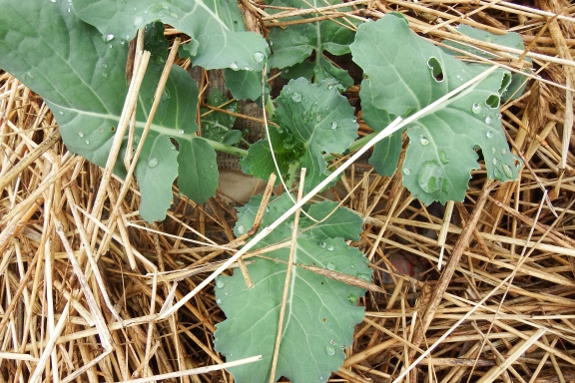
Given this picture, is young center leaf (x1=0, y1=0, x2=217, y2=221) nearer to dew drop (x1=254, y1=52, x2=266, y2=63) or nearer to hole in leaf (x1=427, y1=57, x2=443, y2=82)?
dew drop (x1=254, y1=52, x2=266, y2=63)

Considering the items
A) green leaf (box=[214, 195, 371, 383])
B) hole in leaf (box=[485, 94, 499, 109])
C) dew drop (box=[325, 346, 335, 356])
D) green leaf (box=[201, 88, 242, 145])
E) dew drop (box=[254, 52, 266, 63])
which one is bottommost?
dew drop (box=[325, 346, 335, 356])

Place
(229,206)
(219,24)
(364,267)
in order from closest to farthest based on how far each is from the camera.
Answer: (219,24)
(364,267)
(229,206)

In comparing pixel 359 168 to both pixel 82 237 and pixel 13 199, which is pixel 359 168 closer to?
pixel 82 237

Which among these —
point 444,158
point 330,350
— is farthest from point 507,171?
point 330,350

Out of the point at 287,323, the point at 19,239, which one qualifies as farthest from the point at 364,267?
the point at 19,239

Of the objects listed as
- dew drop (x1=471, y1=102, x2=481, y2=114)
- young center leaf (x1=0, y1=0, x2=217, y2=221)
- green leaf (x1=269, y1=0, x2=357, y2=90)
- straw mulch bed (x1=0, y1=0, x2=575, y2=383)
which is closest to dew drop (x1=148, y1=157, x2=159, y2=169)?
young center leaf (x1=0, y1=0, x2=217, y2=221)
